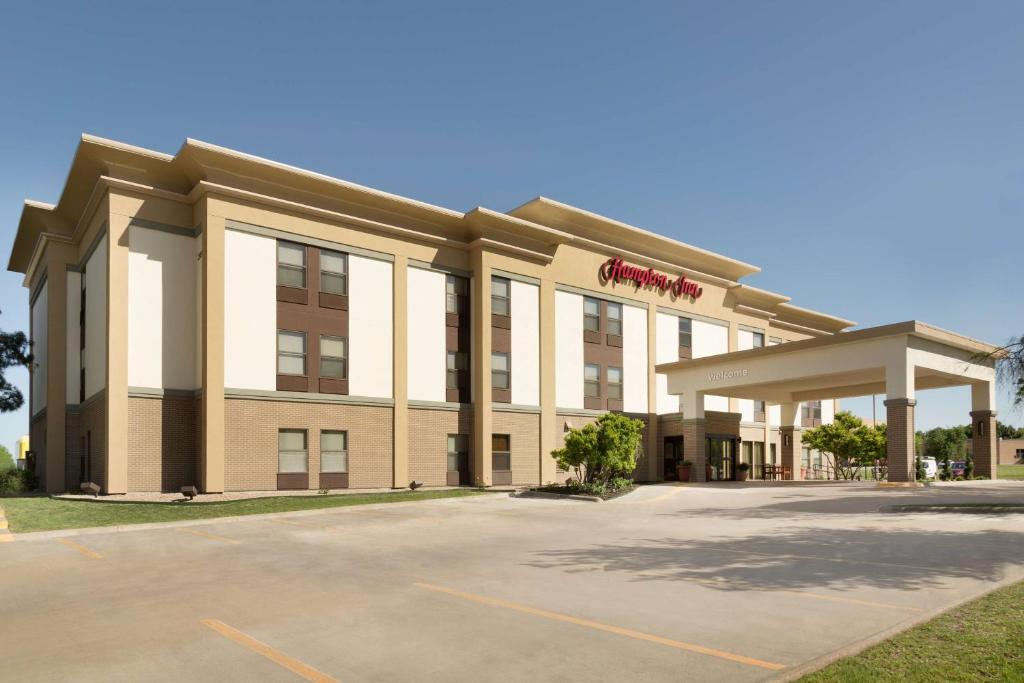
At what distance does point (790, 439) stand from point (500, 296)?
74.2 feet

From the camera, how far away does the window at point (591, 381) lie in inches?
1625

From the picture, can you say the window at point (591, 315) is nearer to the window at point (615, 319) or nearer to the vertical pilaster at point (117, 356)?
the window at point (615, 319)

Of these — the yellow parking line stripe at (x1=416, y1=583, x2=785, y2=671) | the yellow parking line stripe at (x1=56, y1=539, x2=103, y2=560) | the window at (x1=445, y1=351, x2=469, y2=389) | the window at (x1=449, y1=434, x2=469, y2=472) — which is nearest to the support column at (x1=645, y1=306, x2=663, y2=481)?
the window at (x1=449, y1=434, x2=469, y2=472)

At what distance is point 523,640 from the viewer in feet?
26.2

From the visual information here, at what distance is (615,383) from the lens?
139 feet

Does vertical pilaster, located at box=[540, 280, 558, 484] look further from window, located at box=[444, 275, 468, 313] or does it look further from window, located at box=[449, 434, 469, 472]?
window, located at box=[444, 275, 468, 313]

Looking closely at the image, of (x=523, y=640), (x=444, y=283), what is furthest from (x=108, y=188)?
(x=523, y=640)

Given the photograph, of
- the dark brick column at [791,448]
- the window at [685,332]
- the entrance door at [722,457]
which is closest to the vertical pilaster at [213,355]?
the entrance door at [722,457]

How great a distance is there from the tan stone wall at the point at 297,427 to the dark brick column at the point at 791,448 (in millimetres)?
26990

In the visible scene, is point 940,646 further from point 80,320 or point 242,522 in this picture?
point 80,320

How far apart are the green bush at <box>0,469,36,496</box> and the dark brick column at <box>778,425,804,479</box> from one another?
41189 millimetres

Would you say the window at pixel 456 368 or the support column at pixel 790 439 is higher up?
the window at pixel 456 368

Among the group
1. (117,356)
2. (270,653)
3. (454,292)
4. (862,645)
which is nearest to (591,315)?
(454,292)

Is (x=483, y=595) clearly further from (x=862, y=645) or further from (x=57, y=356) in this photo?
(x=57, y=356)
